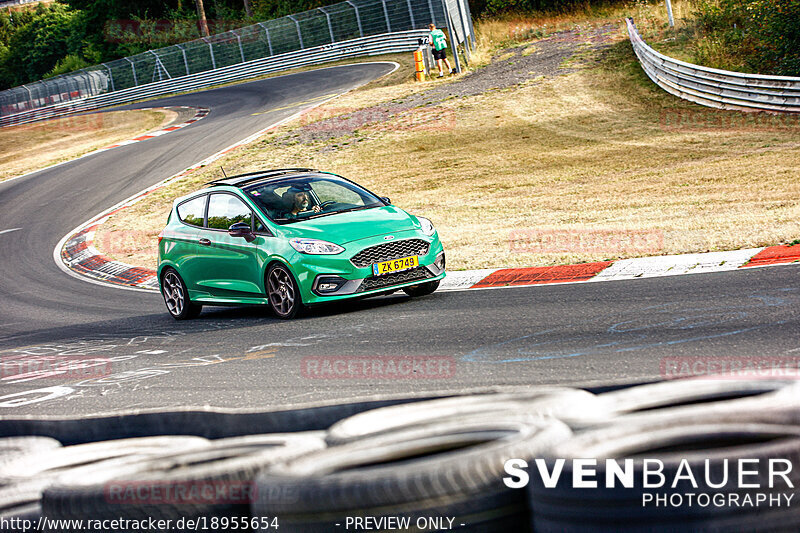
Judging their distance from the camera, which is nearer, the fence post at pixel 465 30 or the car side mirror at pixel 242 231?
the car side mirror at pixel 242 231

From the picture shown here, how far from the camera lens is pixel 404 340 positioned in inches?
324

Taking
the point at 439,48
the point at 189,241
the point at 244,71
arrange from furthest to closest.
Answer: the point at 244,71
the point at 439,48
the point at 189,241

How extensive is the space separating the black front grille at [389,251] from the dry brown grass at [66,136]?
27445mm

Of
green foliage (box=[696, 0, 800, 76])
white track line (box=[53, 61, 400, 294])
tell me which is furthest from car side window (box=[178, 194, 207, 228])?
green foliage (box=[696, 0, 800, 76])

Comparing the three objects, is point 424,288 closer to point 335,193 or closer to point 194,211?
point 335,193

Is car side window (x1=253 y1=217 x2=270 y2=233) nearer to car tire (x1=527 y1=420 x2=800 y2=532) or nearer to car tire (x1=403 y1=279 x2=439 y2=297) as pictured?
car tire (x1=403 y1=279 x2=439 y2=297)

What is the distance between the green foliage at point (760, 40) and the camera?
2558cm

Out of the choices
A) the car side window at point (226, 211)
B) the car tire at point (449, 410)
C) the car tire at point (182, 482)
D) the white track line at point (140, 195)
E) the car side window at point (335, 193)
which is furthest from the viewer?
the white track line at point (140, 195)

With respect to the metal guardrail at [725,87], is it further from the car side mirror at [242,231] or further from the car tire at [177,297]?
the car tire at [177,297]

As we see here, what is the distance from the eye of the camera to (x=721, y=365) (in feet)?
19.4

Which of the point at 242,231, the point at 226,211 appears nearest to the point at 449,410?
the point at 242,231

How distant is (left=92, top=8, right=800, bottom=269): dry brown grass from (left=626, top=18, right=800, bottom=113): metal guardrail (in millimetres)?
460

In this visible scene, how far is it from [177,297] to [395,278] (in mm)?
3492

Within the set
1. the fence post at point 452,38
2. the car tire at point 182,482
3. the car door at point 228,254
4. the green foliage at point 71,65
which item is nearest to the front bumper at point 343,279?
the car door at point 228,254
